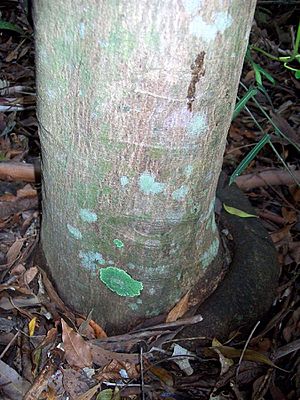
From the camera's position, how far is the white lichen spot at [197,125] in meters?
1.14

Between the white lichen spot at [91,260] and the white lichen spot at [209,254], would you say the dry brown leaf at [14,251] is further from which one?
the white lichen spot at [209,254]

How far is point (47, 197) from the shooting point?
1386 mm

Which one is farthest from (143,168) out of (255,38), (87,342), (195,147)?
(255,38)

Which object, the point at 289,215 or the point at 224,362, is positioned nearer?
the point at 224,362

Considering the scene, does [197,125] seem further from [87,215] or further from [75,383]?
[75,383]

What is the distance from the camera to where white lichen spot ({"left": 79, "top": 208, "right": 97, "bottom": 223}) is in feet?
4.18

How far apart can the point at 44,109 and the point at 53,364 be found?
23.0 inches

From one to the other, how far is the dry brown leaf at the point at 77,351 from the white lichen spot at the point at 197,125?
0.55 m

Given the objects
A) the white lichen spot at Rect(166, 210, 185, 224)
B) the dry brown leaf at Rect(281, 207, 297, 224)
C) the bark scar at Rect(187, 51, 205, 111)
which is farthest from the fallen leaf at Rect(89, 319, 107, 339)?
the dry brown leaf at Rect(281, 207, 297, 224)

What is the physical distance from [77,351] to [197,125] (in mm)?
605

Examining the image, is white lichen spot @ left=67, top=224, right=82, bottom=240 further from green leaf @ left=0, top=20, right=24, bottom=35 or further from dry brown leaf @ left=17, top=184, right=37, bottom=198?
green leaf @ left=0, top=20, right=24, bottom=35

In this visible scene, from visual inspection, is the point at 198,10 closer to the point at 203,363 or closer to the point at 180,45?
the point at 180,45

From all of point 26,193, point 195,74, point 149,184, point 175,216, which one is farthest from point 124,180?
point 26,193

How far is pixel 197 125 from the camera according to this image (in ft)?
3.80
